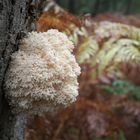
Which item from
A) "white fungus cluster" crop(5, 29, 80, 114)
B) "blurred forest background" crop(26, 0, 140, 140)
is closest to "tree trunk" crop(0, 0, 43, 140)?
"white fungus cluster" crop(5, 29, 80, 114)

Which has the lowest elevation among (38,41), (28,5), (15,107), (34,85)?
(15,107)

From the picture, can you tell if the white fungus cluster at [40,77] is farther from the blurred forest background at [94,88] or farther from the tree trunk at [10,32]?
the blurred forest background at [94,88]

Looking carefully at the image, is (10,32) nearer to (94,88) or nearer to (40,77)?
(40,77)

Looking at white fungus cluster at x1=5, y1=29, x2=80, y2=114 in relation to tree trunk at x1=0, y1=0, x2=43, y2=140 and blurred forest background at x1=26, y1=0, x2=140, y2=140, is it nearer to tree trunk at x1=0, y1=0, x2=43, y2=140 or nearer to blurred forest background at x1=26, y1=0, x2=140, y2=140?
tree trunk at x1=0, y1=0, x2=43, y2=140

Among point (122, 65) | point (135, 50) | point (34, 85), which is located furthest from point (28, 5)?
point (122, 65)

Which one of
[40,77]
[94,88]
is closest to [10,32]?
[40,77]

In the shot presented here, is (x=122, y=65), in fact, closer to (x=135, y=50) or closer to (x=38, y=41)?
(x=135, y=50)
